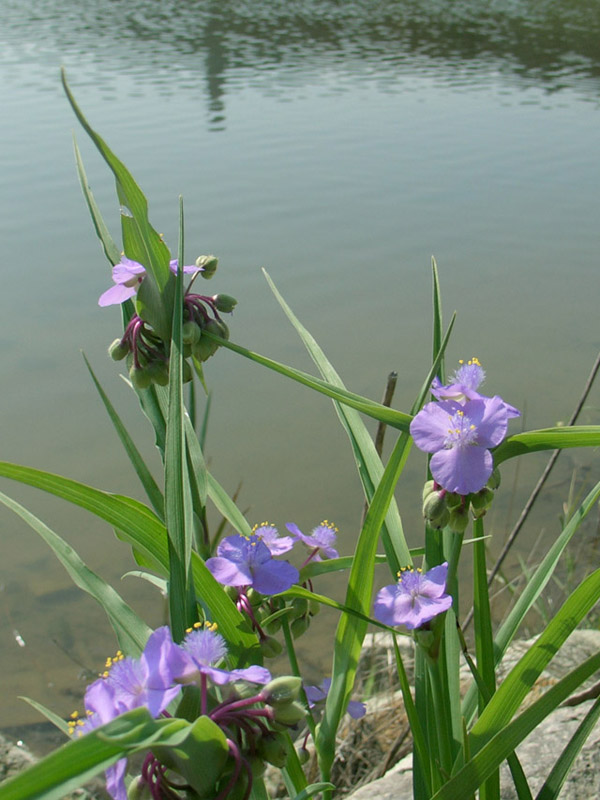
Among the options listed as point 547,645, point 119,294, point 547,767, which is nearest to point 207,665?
point 547,645

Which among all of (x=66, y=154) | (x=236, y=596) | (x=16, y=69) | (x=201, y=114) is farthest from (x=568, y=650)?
(x=16, y=69)

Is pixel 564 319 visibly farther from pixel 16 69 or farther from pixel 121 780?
pixel 16 69

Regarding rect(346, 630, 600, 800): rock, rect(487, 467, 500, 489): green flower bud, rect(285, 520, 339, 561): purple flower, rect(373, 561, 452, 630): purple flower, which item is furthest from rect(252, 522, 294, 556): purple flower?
rect(346, 630, 600, 800): rock

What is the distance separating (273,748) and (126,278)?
552 mm

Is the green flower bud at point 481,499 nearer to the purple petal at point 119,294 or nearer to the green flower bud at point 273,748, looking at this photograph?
the green flower bud at point 273,748

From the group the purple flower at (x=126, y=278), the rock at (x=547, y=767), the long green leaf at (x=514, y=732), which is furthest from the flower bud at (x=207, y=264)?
the rock at (x=547, y=767)

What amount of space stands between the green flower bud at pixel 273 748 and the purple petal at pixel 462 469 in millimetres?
289

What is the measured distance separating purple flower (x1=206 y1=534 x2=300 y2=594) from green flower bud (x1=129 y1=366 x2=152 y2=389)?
0.22 metres

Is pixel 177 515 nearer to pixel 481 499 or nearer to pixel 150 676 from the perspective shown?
pixel 150 676

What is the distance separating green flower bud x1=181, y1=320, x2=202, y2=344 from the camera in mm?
939

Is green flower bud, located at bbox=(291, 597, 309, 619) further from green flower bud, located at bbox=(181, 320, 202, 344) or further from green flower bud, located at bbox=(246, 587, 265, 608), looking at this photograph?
green flower bud, located at bbox=(181, 320, 202, 344)

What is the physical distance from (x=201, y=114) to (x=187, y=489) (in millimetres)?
9875

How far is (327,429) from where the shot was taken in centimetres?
375

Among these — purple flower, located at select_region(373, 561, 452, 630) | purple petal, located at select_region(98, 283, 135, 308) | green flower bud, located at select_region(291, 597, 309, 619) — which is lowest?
green flower bud, located at select_region(291, 597, 309, 619)
